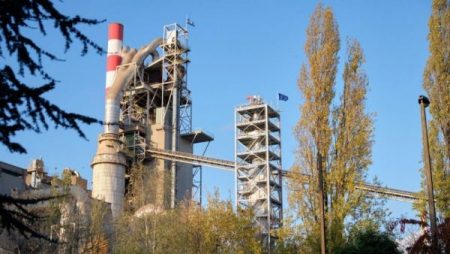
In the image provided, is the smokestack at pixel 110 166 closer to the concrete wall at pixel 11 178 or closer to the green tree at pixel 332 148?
the concrete wall at pixel 11 178

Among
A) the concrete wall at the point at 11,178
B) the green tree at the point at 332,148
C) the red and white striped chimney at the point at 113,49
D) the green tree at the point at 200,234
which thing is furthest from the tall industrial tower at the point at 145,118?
the green tree at the point at 332,148

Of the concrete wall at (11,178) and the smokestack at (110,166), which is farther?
the smokestack at (110,166)

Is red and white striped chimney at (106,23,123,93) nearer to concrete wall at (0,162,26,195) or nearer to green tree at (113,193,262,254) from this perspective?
concrete wall at (0,162,26,195)

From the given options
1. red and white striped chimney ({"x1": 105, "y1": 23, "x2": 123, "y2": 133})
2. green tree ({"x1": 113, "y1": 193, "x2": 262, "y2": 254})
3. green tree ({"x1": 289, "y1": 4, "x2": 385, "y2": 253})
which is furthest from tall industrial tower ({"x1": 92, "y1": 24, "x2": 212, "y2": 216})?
green tree ({"x1": 289, "y1": 4, "x2": 385, "y2": 253})

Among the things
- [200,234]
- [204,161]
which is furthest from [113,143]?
[200,234]

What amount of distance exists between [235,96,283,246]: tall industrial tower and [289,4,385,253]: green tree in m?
37.0

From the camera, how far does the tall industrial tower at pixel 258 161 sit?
65.6m

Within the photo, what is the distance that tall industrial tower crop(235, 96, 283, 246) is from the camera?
215 ft

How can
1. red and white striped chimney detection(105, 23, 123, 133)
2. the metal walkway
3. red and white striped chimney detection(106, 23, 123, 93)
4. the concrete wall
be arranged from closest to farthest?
the concrete wall, the metal walkway, red and white striped chimney detection(105, 23, 123, 133), red and white striped chimney detection(106, 23, 123, 93)

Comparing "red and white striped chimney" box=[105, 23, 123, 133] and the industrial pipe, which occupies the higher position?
"red and white striped chimney" box=[105, 23, 123, 133]

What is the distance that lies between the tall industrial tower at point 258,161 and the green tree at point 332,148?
37.0m

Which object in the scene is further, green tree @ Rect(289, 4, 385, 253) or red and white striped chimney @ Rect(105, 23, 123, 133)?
red and white striped chimney @ Rect(105, 23, 123, 133)

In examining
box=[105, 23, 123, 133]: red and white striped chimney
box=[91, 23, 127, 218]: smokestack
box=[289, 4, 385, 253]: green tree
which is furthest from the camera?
box=[105, 23, 123, 133]: red and white striped chimney

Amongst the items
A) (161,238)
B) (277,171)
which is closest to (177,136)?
(277,171)
